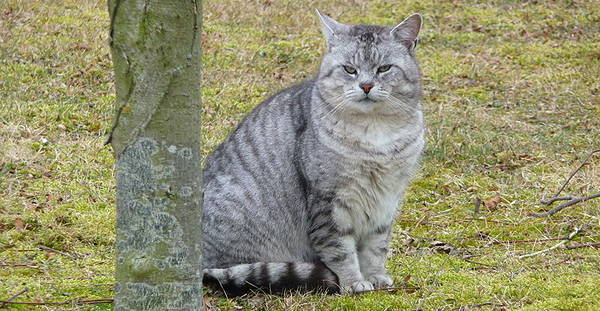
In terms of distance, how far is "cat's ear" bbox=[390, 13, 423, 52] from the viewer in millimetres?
4422

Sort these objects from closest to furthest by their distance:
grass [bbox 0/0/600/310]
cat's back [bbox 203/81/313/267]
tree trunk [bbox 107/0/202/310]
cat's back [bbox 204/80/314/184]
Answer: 1. tree trunk [bbox 107/0/202/310]
2. grass [bbox 0/0/600/310]
3. cat's back [bbox 203/81/313/267]
4. cat's back [bbox 204/80/314/184]

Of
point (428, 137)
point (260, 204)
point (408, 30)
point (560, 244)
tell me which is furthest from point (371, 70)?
point (428, 137)

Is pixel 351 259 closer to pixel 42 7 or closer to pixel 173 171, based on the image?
pixel 173 171

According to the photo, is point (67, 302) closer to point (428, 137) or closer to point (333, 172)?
point (333, 172)

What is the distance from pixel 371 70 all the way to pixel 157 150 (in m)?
2.02

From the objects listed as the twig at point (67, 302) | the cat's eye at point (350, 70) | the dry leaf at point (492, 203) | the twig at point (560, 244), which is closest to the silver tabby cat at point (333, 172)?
the cat's eye at point (350, 70)

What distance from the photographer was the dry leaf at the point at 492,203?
18.9ft

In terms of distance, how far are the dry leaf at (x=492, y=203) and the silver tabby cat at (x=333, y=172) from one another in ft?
5.06

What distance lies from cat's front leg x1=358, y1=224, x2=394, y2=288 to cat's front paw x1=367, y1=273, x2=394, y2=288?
1.5 inches

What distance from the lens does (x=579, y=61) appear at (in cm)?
1035

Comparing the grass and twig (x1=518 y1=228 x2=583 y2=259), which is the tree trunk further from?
twig (x1=518 y1=228 x2=583 y2=259)

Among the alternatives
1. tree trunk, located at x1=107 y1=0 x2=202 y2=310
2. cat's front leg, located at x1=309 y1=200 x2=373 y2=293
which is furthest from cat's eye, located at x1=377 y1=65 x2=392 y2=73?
tree trunk, located at x1=107 y1=0 x2=202 y2=310

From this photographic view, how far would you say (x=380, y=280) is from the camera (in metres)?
4.32

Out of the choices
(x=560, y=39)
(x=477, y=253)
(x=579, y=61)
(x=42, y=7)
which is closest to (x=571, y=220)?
(x=477, y=253)
